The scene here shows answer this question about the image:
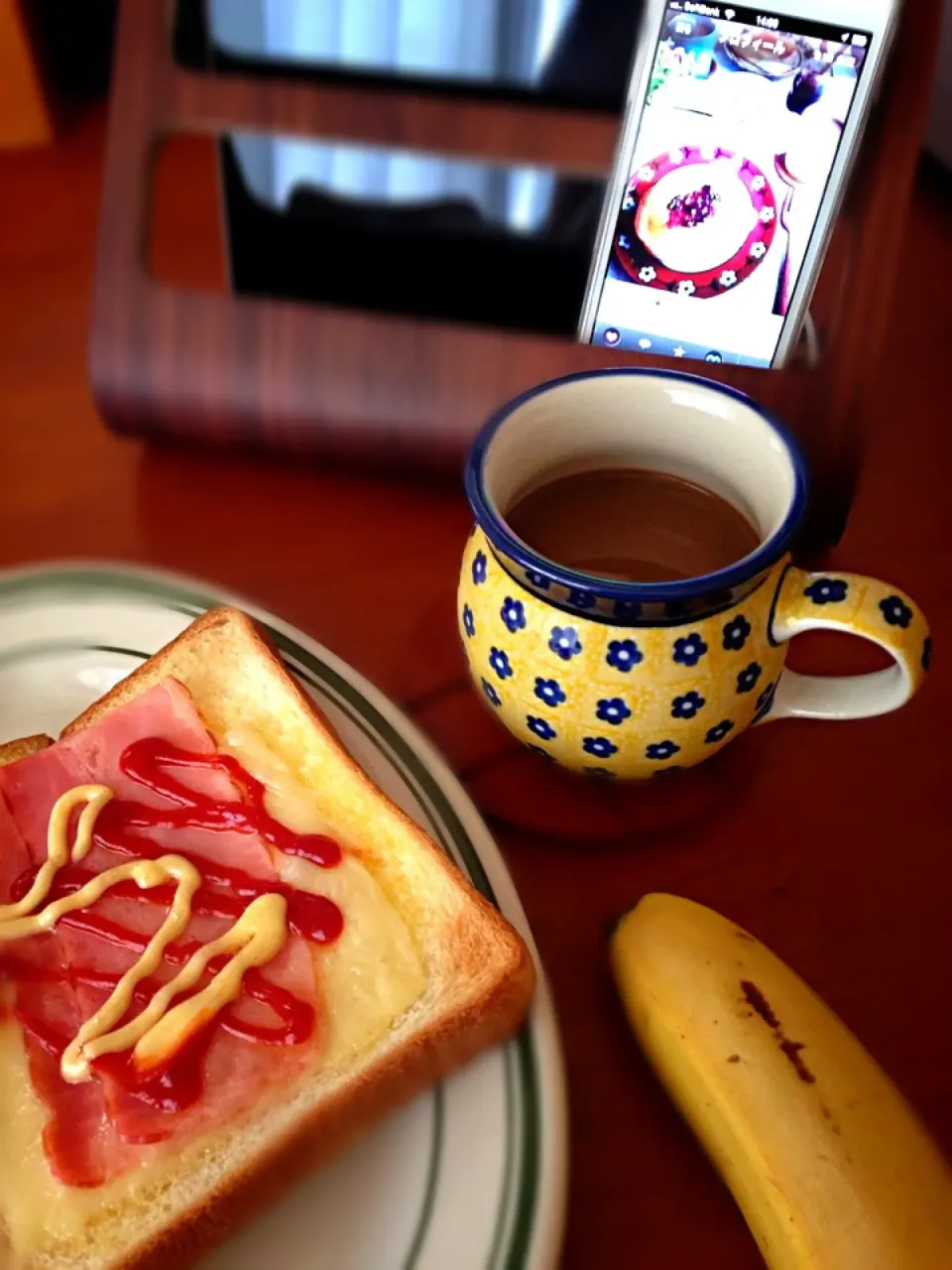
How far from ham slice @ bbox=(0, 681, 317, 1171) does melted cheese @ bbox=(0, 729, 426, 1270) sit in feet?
0.04

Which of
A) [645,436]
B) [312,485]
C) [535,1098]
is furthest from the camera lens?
[312,485]

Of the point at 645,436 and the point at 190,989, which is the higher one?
the point at 645,436

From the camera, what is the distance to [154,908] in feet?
1.97

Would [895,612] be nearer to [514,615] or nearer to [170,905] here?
[514,615]

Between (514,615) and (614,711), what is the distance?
0.07 meters

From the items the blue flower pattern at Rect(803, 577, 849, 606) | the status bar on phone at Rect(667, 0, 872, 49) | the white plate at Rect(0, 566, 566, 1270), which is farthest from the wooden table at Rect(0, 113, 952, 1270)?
the status bar on phone at Rect(667, 0, 872, 49)

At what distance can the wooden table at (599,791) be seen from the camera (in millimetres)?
582

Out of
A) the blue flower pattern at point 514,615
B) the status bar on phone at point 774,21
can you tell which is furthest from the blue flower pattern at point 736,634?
the status bar on phone at point 774,21

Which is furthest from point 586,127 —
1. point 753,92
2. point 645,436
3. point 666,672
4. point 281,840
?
point 281,840

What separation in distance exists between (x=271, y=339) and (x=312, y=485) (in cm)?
12

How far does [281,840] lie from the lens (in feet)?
2.05

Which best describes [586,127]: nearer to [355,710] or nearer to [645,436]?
[645,436]

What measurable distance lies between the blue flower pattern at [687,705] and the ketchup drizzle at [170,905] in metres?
0.20

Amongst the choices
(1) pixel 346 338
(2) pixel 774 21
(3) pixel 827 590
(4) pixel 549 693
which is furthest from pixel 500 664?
(2) pixel 774 21
